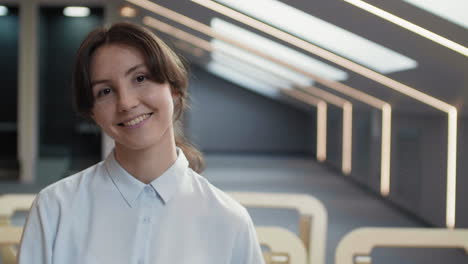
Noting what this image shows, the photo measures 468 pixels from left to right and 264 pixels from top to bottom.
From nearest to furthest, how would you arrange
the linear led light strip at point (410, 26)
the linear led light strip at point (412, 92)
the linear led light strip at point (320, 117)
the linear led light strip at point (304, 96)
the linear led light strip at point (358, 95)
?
the linear led light strip at point (410, 26), the linear led light strip at point (412, 92), the linear led light strip at point (358, 95), the linear led light strip at point (304, 96), the linear led light strip at point (320, 117)

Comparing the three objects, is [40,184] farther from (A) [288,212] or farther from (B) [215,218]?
(B) [215,218]

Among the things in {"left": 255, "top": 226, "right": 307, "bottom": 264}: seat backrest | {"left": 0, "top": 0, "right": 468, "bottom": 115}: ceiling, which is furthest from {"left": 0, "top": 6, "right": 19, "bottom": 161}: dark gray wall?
{"left": 255, "top": 226, "right": 307, "bottom": 264}: seat backrest

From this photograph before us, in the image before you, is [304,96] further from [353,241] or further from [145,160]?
[145,160]

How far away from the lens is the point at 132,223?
107 centimetres

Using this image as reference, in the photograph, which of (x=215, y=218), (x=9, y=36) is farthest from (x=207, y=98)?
(x=215, y=218)

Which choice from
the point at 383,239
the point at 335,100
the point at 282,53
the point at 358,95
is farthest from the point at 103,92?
the point at 335,100

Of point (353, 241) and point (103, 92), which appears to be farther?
point (353, 241)

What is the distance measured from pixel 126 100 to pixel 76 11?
7879mm

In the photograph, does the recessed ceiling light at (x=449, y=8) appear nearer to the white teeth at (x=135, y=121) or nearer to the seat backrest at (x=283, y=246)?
the seat backrest at (x=283, y=246)

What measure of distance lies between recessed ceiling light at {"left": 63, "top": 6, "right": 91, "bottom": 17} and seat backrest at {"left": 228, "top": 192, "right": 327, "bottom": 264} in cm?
627

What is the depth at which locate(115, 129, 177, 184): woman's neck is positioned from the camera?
3.65 feet

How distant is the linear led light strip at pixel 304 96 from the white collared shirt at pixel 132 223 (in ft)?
21.0

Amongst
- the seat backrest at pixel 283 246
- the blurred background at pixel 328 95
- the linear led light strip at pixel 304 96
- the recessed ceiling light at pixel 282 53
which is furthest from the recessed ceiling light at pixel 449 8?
the linear led light strip at pixel 304 96

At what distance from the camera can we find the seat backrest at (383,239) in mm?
1852
